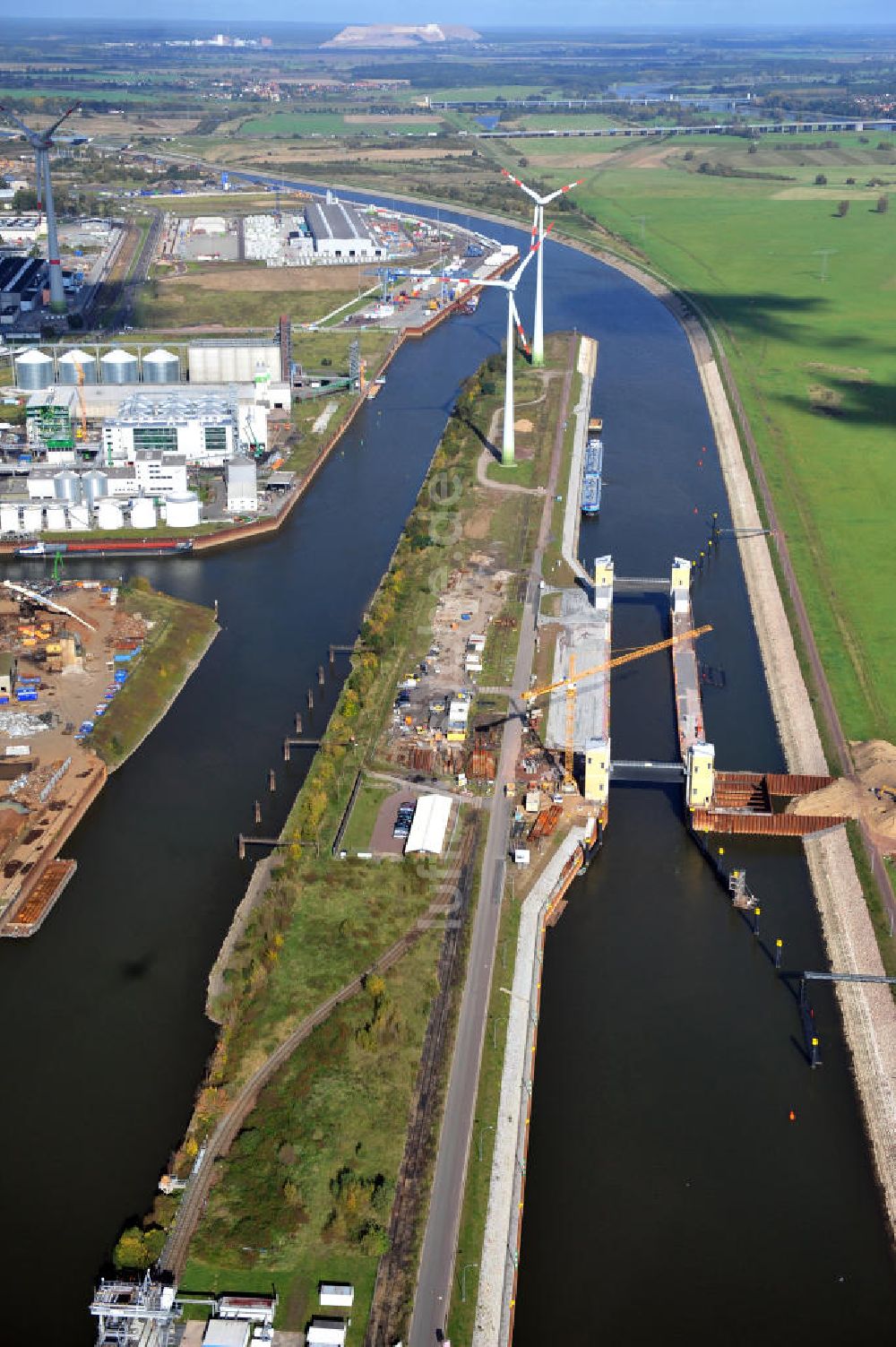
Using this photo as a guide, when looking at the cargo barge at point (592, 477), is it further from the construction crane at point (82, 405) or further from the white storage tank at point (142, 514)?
the construction crane at point (82, 405)

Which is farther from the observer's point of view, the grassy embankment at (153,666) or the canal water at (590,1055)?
the grassy embankment at (153,666)

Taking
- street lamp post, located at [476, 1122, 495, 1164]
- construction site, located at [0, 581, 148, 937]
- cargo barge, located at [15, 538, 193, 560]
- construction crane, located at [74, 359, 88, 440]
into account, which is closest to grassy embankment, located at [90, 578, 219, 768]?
construction site, located at [0, 581, 148, 937]

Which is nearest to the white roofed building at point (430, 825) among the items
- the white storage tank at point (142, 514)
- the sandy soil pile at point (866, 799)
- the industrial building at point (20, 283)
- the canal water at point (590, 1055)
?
the canal water at point (590, 1055)

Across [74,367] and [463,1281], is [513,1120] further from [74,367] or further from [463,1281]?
[74,367]

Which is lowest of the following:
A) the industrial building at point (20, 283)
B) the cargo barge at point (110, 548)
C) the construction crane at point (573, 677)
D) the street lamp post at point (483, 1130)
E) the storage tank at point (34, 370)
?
the street lamp post at point (483, 1130)

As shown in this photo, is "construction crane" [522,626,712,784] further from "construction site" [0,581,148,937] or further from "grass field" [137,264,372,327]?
"grass field" [137,264,372,327]

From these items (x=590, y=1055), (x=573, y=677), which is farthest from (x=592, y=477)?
(x=590, y=1055)

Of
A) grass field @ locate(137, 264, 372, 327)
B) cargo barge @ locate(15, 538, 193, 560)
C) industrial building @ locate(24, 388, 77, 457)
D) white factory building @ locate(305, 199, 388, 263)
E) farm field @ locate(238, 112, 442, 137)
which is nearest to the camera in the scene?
cargo barge @ locate(15, 538, 193, 560)
